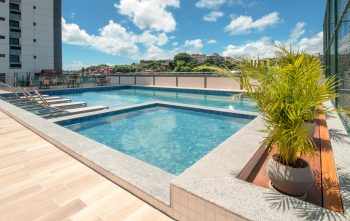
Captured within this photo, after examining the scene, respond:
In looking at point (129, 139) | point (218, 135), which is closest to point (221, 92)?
point (218, 135)

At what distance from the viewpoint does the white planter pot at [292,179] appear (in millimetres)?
1707

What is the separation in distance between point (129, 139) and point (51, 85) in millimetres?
13144

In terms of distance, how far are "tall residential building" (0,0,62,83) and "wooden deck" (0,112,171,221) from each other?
21.6 m

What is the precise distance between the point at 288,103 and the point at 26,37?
29138 millimetres

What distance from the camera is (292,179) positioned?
1713 millimetres

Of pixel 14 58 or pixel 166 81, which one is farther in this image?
pixel 14 58

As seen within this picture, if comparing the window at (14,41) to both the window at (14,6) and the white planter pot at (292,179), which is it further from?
the white planter pot at (292,179)

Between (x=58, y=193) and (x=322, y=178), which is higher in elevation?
(x=322, y=178)

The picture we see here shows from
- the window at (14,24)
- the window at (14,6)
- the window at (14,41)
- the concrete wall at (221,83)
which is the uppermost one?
the window at (14,6)

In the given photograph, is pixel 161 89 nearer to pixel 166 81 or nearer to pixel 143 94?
pixel 166 81

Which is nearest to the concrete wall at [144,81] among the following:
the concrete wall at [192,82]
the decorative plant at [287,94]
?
the concrete wall at [192,82]

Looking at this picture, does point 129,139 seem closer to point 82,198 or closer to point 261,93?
point 82,198

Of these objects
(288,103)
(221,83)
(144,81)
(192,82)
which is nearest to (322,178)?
(288,103)

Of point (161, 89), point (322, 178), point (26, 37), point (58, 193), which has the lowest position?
point (58, 193)
